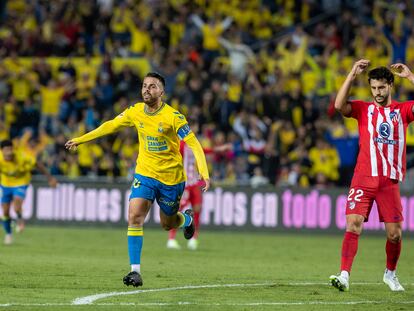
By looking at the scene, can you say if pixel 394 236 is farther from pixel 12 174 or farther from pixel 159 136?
pixel 12 174

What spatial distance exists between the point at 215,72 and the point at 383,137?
1619 cm

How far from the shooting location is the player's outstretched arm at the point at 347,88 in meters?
11.1

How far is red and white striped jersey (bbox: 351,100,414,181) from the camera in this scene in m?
11.5

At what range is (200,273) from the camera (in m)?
13.9

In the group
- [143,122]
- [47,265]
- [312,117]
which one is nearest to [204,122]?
[312,117]

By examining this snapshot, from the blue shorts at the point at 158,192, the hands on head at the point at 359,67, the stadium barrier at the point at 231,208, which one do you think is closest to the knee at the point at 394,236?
the hands on head at the point at 359,67

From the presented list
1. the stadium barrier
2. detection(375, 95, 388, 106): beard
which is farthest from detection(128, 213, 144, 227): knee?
the stadium barrier

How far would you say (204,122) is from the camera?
2584 cm

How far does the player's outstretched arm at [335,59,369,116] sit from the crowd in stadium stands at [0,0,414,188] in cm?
1226

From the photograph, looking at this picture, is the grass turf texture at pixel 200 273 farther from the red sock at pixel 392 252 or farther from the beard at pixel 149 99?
the beard at pixel 149 99

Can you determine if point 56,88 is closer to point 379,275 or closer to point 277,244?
point 277,244

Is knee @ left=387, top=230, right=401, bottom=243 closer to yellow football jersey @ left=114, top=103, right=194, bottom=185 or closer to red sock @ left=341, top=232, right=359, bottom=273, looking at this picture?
red sock @ left=341, top=232, right=359, bottom=273

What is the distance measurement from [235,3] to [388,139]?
18455 mm

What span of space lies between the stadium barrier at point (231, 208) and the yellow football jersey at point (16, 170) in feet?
15.7
